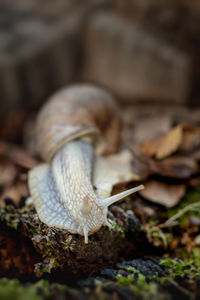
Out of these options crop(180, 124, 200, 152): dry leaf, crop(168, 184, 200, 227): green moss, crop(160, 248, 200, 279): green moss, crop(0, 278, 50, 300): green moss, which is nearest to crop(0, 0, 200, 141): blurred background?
crop(180, 124, 200, 152): dry leaf

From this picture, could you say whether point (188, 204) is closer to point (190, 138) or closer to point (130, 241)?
point (130, 241)

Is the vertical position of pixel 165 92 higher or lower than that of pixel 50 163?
higher

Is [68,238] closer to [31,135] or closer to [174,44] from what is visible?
[31,135]

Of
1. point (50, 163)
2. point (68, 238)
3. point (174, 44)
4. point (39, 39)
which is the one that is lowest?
point (68, 238)

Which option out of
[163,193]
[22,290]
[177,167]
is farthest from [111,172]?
[22,290]

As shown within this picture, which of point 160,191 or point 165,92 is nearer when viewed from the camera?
point 160,191

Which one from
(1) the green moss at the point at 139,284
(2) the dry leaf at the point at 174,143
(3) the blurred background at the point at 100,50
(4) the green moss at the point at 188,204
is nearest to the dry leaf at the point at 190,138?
(2) the dry leaf at the point at 174,143

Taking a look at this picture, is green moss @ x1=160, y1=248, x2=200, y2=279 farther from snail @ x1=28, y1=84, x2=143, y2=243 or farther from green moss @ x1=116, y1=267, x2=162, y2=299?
snail @ x1=28, y1=84, x2=143, y2=243

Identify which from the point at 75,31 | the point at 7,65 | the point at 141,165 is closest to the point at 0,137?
the point at 7,65
